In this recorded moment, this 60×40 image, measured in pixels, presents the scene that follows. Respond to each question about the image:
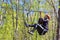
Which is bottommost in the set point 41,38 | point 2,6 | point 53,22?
point 41,38

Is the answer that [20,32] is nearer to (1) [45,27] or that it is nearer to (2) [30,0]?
(2) [30,0]

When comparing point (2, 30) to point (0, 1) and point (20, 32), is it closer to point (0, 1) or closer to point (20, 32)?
point (20, 32)

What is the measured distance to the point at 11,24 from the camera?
7.89 m

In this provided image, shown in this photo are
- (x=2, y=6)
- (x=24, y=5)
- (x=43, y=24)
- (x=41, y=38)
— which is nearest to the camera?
(x=43, y=24)

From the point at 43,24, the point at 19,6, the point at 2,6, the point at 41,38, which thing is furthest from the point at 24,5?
the point at 41,38

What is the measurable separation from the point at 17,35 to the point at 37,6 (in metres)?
1.35

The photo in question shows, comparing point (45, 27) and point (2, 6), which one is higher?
point (2, 6)

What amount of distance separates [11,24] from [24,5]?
95 centimetres

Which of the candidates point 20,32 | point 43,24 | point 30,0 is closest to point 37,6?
point 30,0

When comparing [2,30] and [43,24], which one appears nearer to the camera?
[43,24]

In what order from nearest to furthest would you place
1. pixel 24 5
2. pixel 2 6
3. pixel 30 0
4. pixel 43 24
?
pixel 43 24
pixel 2 6
pixel 24 5
pixel 30 0

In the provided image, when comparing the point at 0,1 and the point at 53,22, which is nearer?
the point at 0,1

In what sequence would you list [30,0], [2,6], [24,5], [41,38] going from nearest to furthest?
[2,6], [24,5], [30,0], [41,38]

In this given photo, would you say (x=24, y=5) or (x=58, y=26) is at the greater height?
(x=24, y=5)
